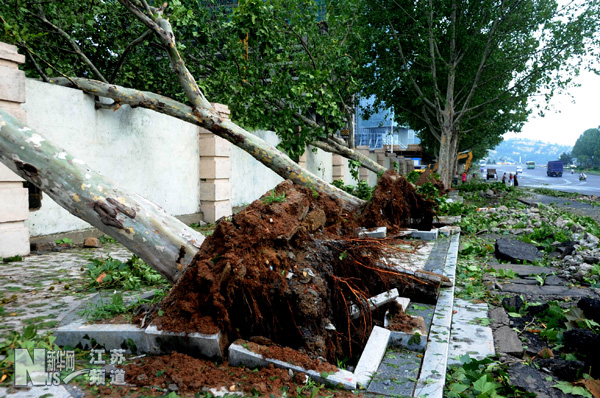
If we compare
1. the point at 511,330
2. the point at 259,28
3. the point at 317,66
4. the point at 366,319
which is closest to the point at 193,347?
the point at 366,319

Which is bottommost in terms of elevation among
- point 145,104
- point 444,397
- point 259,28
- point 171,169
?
point 444,397

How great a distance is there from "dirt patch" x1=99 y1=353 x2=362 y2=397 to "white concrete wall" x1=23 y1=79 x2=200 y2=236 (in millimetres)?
4578

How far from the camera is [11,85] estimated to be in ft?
19.8

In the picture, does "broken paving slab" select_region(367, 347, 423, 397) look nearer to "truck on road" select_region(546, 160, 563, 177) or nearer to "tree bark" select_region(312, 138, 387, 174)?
"tree bark" select_region(312, 138, 387, 174)

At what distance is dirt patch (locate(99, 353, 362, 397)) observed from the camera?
262 centimetres

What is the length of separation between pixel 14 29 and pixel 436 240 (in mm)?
8177

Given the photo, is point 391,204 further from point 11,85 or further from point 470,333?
point 11,85

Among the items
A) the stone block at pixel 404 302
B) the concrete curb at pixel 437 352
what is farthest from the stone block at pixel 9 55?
the concrete curb at pixel 437 352

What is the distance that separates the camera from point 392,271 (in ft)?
13.2

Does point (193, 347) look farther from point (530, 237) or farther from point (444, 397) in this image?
point (530, 237)

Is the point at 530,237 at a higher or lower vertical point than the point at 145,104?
lower

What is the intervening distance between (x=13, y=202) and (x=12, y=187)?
219mm

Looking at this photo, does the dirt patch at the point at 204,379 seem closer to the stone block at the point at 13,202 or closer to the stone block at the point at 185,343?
the stone block at the point at 185,343

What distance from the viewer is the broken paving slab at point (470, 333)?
333cm
